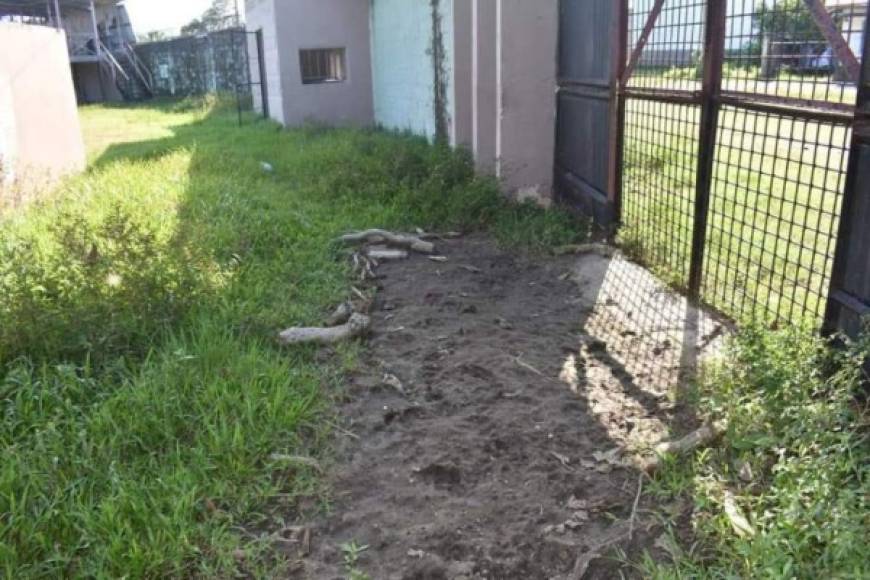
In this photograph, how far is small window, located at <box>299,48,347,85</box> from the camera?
1357 cm

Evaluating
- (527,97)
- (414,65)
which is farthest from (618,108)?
(414,65)

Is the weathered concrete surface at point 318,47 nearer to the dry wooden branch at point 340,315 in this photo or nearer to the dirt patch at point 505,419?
the dirt patch at point 505,419

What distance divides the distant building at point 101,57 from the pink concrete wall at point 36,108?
16.5m

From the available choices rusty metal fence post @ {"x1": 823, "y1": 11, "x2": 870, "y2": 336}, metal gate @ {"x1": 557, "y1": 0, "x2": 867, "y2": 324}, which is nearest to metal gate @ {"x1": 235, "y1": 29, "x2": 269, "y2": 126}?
metal gate @ {"x1": 557, "y1": 0, "x2": 867, "y2": 324}

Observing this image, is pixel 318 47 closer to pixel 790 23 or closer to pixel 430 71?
pixel 430 71

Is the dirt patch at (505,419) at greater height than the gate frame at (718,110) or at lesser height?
Answer: lesser

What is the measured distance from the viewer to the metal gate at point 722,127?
3.09 metres

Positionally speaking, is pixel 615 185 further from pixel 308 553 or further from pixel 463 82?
pixel 308 553

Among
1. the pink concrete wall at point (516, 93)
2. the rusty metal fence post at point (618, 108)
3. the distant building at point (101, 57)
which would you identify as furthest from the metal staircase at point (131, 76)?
the rusty metal fence post at point (618, 108)

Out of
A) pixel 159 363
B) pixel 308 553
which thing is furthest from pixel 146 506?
pixel 159 363

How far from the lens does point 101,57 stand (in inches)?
978

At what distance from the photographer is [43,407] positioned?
10.3ft

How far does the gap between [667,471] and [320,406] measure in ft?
4.85

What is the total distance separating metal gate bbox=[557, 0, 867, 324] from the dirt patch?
0.38m
